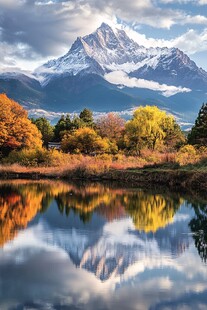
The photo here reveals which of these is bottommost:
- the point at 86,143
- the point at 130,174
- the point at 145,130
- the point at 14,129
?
the point at 130,174

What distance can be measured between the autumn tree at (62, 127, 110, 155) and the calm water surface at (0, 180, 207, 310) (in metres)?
34.6

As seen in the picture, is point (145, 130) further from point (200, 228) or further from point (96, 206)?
point (200, 228)

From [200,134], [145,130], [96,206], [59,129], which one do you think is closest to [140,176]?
[96,206]

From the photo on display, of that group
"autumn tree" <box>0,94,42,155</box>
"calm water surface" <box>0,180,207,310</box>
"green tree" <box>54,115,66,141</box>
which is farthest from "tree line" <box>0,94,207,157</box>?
"calm water surface" <box>0,180,207,310</box>

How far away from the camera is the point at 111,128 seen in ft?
267

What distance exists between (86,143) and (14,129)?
10886 millimetres

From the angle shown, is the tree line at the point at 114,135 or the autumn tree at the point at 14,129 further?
the tree line at the point at 114,135

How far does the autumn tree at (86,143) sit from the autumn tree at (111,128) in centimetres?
612

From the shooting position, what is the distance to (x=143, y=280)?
15008 millimetres

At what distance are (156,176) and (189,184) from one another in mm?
4424

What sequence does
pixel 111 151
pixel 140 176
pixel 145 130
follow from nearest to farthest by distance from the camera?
pixel 140 176 → pixel 111 151 → pixel 145 130

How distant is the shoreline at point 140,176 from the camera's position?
134 ft

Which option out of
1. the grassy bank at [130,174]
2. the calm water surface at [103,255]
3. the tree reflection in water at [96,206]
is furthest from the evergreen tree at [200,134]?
the calm water surface at [103,255]

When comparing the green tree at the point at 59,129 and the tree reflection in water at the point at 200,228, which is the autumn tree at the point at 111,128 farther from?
the tree reflection in water at the point at 200,228
